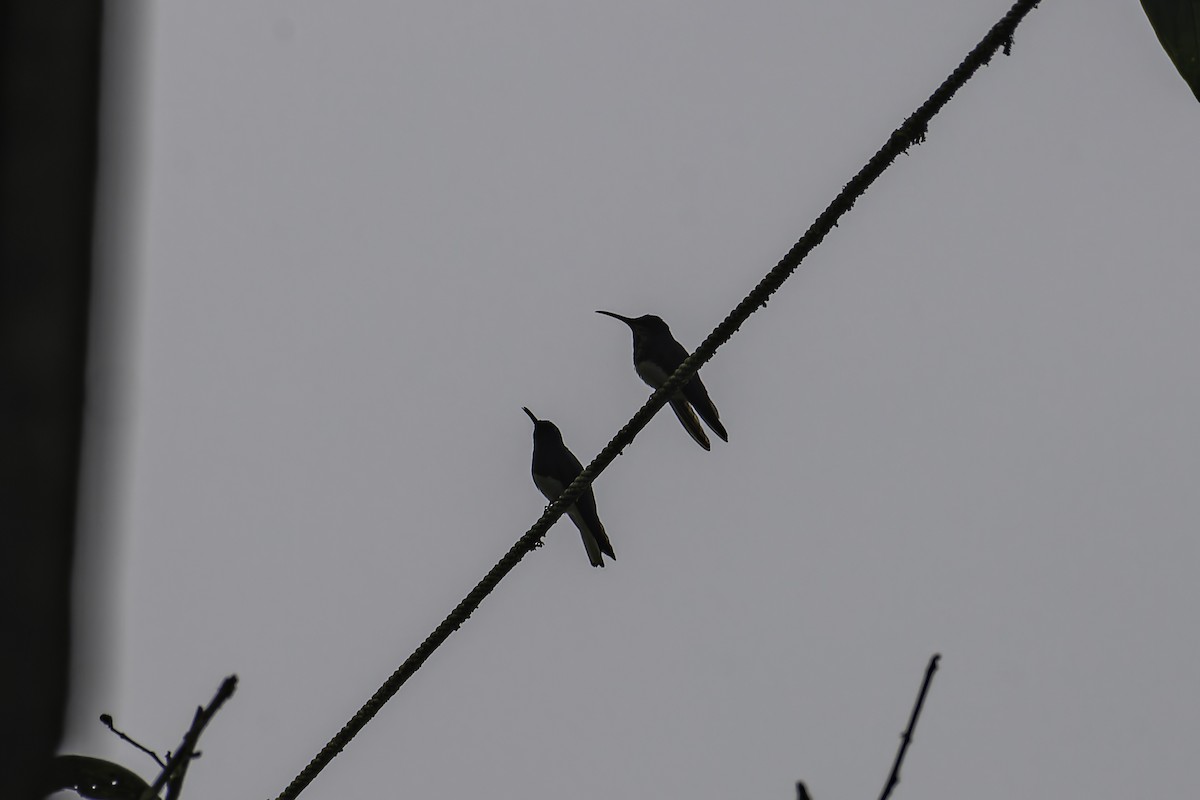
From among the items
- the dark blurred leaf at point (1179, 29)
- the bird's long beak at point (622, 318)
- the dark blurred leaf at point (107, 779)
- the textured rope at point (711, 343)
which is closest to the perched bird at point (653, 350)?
the bird's long beak at point (622, 318)

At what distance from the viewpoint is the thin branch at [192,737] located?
1.36m

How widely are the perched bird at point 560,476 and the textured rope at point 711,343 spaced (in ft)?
13.2

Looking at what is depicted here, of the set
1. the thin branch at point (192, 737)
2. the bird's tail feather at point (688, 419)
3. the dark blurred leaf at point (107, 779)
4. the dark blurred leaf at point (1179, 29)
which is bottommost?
the dark blurred leaf at point (107, 779)

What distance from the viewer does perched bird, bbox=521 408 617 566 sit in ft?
27.7

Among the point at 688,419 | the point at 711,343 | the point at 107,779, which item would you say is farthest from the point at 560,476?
the point at 107,779

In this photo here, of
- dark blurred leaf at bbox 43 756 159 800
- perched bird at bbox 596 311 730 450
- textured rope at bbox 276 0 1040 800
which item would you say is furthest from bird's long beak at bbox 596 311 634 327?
dark blurred leaf at bbox 43 756 159 800

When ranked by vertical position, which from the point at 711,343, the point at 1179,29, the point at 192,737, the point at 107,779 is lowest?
the point at 107,779

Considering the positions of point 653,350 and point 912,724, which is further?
point 653,350

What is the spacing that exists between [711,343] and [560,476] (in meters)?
5.16

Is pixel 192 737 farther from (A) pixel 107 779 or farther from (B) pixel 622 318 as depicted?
(B) pixel 622 318

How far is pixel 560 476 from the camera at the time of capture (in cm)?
903

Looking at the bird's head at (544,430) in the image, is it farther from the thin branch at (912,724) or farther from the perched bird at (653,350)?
the thin branch at (912,724)

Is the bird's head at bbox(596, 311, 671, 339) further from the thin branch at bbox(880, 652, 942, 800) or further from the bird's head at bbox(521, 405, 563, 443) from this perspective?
the thin branch at bbox(880, 652, 942, 800)

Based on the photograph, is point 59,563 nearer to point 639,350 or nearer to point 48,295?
point 48,295
